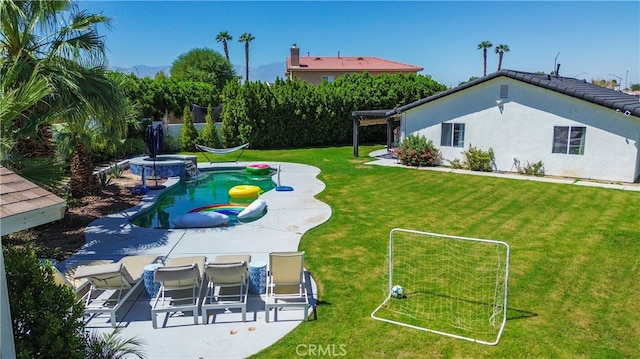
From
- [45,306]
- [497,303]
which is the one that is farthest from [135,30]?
[497,303]

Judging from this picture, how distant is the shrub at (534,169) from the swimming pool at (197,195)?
37.5ft

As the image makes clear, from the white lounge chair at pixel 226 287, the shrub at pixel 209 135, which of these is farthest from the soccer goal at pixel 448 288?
the shrub at pixel 209 135

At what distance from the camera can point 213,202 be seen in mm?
16750

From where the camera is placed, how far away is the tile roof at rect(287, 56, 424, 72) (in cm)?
5541

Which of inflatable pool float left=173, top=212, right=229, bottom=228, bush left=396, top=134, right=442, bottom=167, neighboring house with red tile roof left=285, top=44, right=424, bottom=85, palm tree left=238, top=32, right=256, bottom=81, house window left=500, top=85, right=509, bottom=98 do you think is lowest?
inflatable pool float left=173, top=212, right=229, bottom=228

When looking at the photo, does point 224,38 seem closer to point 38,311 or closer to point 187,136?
point 187,136

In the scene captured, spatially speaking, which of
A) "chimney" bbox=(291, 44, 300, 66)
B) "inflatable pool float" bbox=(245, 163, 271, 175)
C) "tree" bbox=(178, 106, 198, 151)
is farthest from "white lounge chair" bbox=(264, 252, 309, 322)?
"chimney" bbox=(291, 44, 300, 66)

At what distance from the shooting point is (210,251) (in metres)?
9.95

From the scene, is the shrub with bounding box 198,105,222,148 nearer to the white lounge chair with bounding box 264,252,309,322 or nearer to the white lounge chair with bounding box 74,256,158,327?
the white lounge chair with bounding box 74,256,158,327

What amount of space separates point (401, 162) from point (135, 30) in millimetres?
13853

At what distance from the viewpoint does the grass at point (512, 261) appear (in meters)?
6.25

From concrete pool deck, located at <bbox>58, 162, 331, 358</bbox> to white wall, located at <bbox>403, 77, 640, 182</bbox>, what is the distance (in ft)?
26.9

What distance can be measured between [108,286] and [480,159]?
17.5 m

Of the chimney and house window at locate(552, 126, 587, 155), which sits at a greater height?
the chimney
